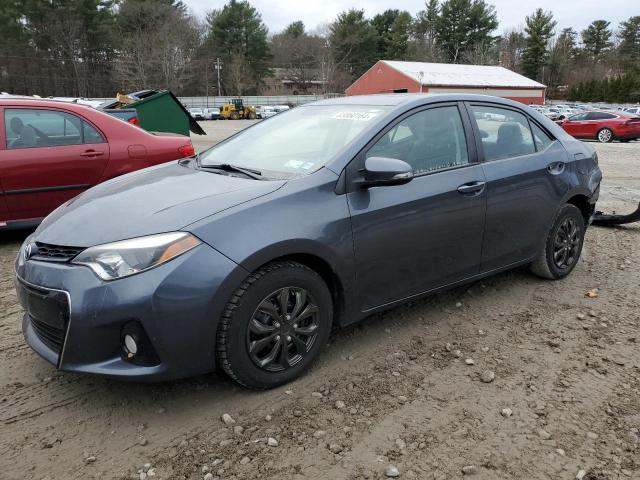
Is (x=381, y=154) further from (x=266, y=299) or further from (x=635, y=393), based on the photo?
(x=635, y=393)

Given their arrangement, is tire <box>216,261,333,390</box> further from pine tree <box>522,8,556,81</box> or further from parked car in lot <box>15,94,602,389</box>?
pine tree <box>522,8,556,81</box>

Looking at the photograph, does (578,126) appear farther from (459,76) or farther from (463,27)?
(463,27)

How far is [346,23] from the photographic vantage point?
275 feet

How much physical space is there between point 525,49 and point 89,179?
286 ft

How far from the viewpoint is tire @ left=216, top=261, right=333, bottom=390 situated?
255 centimetres

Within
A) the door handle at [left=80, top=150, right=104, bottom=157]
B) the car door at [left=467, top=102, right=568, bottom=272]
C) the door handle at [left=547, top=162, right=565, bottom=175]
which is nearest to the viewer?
the car door at [left=467, top=102, right=568, bottom=272]

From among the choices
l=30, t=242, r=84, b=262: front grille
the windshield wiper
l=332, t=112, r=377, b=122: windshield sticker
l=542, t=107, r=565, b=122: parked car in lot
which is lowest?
l=542, t=107, r=565, b=122: parked car in lot

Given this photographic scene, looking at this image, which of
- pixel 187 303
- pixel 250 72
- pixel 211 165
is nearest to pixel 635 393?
pixel 187 303

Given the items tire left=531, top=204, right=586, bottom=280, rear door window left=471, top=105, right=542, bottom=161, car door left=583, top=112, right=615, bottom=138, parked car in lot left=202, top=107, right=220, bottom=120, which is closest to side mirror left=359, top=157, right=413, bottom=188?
rear door window left=471, top=105, right=542, bottom=161

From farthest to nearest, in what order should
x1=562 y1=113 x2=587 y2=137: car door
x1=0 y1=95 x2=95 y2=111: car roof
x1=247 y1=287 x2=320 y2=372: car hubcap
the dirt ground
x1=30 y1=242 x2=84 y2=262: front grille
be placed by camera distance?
1. x1=562 y1=113 x2=587 y2=137: car door
2. x1=0 y1=95 x2=95 y2=111: car roof
3. x1=247 y1=287 x2=320 y2=372: car hubcap
4. x1=30 y1=242 x2=84 y2=262: front grille
5. the dirt ground

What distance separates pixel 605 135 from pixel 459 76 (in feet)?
116

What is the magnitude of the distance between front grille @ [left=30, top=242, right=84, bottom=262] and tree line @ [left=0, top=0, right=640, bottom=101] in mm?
67120

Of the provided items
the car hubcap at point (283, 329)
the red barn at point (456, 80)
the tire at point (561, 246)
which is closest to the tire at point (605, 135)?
the tire at point (561, 246)

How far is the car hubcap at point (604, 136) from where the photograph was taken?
2130cm
